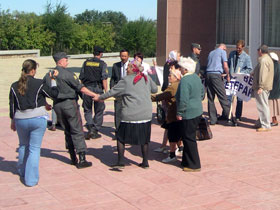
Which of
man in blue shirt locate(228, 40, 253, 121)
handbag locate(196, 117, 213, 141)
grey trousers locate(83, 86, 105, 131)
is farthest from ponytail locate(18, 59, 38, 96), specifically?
man in blue shirt locate(228, 40, 253, 121)

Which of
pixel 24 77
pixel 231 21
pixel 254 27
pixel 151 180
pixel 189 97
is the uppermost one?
pixel 231 21

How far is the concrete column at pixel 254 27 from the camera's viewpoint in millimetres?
17672

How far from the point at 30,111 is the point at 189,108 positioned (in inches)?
88.0

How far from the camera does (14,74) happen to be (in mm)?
24406

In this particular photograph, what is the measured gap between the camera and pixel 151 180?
299 inches

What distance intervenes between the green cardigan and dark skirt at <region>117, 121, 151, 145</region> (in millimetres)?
551

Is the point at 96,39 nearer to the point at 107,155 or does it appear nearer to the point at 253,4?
the point at 253,4

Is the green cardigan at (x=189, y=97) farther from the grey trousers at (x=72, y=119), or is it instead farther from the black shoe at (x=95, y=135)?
the black shoe at (x=95, y=135)

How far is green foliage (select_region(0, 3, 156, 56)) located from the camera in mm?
38375

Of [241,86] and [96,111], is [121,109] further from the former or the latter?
[241,86]

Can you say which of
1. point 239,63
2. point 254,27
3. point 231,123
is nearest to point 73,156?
point 231,123

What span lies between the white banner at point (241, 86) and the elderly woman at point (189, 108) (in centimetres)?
401

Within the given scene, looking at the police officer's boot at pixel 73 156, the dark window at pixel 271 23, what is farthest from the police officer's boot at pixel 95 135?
the dark window at pixel 271 23

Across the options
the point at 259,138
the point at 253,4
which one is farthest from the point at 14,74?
the point at 259,138
